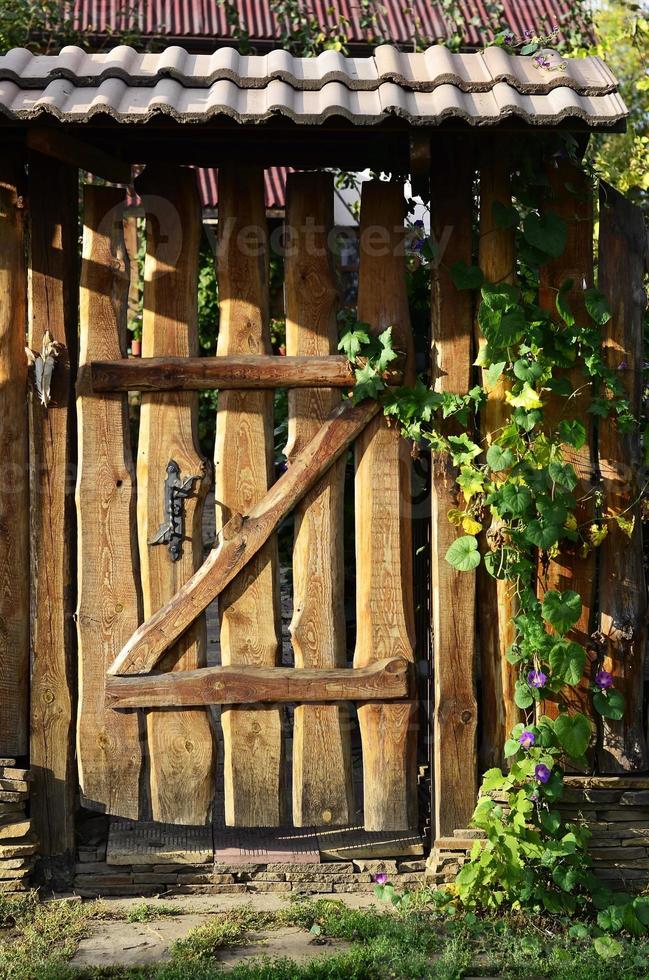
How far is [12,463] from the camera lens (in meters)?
4.14

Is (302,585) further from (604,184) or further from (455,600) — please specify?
(604,184)

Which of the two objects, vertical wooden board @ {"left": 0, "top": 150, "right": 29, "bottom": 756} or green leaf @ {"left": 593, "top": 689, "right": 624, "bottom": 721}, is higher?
vertical wooden board @ {"left": 0, "top": 150, "right": 29, "bottom": 756}

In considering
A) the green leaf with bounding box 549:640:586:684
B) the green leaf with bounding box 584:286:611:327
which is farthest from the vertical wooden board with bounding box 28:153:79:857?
the green leaf with bounding box 584:286:611:327

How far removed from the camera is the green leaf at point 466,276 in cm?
407

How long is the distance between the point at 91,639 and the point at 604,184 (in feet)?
8.55

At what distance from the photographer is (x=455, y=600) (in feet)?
13.7

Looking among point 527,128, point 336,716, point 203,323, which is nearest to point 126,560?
point 336,716

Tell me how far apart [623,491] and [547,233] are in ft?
3.32

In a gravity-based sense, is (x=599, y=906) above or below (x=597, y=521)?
below

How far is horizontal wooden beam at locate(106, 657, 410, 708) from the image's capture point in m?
4.16

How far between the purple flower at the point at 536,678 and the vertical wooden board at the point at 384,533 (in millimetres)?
481

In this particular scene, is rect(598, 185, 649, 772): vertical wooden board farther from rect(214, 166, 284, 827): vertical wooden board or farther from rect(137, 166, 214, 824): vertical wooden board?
rect(137, 166, 214, 824): vertical wooden board

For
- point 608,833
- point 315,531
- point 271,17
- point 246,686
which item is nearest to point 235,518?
point 315,531

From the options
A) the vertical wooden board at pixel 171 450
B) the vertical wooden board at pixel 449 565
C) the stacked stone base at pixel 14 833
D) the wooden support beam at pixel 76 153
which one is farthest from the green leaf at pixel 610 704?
the wooden support beam at pixel 76 153
